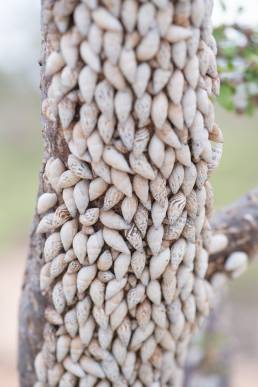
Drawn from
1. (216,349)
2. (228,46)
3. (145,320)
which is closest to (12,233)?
(216,349)

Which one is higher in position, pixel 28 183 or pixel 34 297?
pixel 28 183

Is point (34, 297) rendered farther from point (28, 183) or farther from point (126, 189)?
point (28, 183)

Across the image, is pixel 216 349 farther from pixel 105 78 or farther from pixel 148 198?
pixel 105 78

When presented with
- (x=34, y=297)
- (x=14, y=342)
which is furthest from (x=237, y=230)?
(x=14, y=342)

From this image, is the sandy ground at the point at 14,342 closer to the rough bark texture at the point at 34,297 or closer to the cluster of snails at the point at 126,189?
the rough bark texture at the point at 34,297

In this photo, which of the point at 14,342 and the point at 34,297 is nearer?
the point at 34,297

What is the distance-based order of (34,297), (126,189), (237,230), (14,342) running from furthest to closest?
(14,342) → (237,230) → (34,297) → (126,189)
